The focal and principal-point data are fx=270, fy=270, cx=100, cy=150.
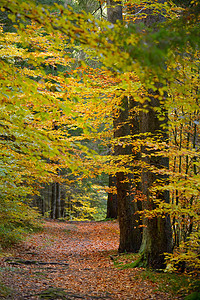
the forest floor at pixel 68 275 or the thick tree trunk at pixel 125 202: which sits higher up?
the thick tree trunk at pixel 125 202

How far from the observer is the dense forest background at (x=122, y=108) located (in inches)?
95.4

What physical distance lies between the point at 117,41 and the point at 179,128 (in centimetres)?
389

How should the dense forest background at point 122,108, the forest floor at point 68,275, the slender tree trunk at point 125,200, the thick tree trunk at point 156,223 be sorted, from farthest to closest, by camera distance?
the slender tree trunk at point 125,200, the thick tree trunk at point 156,223, the forest floor at point 68,275, the dense forest background at point 122,108

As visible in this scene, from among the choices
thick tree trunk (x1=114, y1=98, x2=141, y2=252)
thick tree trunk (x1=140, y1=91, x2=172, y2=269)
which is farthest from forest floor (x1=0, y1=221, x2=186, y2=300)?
thick tree trunk (x1=114, y1=98, x2=141, y2=252)

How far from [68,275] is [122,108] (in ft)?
17.4

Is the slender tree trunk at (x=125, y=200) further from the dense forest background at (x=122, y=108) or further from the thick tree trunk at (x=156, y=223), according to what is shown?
the thick tree trunk at (x=156, y=223)

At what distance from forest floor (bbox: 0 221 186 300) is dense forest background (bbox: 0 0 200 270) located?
736 millimetres

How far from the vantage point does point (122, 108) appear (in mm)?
Result: 3191

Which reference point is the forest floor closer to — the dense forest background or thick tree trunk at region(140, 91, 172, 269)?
thick tree trunk at region(140, 91, 172, 269)

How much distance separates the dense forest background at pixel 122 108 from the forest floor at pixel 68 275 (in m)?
0.74

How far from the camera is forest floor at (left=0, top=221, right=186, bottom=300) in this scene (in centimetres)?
522

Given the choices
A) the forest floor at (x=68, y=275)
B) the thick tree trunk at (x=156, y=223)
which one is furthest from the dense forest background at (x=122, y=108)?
the forest floor at (x=68, y=275)

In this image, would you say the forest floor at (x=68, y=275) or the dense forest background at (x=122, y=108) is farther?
the forest floor at (x=68, y=275)

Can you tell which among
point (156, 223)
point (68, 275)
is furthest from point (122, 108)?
point (68, 275)
